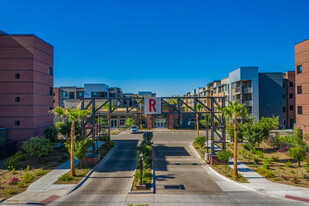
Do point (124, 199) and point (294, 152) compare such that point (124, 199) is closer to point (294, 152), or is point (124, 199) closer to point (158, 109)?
point (158, 109)

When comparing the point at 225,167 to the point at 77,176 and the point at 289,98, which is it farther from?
the point at 289,98

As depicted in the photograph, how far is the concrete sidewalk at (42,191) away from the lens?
38.5ft

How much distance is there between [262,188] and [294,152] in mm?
7482

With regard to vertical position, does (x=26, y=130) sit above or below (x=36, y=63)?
below

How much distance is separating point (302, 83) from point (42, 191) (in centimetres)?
3452

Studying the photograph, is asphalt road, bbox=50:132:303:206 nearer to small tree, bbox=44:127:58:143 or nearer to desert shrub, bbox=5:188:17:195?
desert shrub, bbox=5:188:17:195

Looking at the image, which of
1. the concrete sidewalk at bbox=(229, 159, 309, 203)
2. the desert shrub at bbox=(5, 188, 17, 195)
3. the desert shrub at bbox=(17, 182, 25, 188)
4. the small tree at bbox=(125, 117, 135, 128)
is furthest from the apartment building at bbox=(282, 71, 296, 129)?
the desert shrub at bbox=(5, 188, 17, 195)

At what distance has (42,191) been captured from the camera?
1310 cm

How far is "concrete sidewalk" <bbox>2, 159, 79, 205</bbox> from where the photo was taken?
38.5 feet

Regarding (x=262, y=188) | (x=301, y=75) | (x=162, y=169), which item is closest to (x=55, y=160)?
(x=162, y=169)

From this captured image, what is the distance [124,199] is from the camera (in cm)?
1198

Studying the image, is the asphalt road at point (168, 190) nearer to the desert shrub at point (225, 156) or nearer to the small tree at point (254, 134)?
the desert shrub at point (225, 156)

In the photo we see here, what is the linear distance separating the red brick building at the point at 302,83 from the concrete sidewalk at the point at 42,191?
31496mm

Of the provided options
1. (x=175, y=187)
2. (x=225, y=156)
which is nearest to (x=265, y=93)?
(x=225, y=156)
